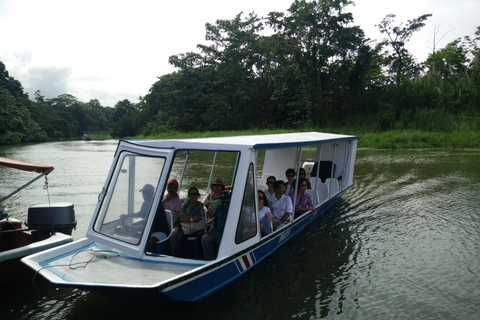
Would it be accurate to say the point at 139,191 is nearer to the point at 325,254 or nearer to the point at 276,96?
the point at 325,254

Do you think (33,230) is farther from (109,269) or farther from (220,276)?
(220,276)

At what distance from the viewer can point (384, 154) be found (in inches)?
809

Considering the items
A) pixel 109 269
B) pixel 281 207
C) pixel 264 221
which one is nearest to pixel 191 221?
pixel 264 221

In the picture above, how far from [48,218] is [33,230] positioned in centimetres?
41

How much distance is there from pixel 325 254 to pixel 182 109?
3787 cm

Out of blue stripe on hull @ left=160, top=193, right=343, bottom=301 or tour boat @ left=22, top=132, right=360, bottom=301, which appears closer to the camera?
Result: blue stripe on hull @ left=160, top=193, right=343, bottom=301

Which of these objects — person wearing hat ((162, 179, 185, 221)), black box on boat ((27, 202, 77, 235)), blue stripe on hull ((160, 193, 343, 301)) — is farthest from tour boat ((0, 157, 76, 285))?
blue stripe on hull ((160, 193, 343, 301))

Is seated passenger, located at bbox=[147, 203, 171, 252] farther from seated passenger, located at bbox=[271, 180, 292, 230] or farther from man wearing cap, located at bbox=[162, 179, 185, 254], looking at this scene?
seated passenger, located at bbox=[271, 180, 292, 230]

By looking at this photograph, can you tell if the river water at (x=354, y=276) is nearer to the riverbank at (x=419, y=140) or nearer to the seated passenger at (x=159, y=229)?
the seated passenger at (x=159, y=229)

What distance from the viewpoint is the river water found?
16.8 ft

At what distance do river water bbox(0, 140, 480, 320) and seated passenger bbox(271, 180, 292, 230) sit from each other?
2.01 ft

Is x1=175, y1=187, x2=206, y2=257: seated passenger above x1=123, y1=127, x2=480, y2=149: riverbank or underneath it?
underneath

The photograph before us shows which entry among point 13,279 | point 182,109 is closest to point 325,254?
point 13,279

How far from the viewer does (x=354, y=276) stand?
621cm
